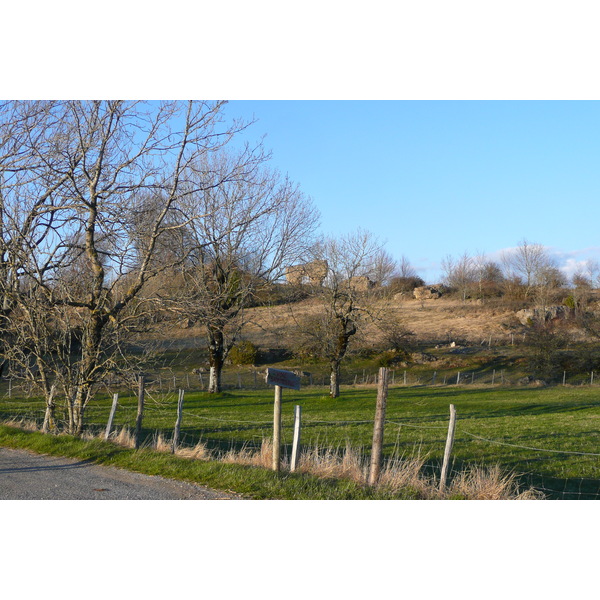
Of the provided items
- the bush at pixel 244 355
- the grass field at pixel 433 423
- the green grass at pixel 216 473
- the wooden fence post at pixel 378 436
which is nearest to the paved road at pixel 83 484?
the green grass at pixel 216 473

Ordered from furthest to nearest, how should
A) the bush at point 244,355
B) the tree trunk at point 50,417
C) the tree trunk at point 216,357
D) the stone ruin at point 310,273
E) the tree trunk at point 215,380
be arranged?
the bush at point 244,355 < the stone ruin at point 310,273 < the tree trunk at point 215,380 < the tree trunk at point 216,357 < the tree trunk at point 50,417

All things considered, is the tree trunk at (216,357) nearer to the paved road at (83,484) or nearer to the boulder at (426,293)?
the paved road at (83,484)

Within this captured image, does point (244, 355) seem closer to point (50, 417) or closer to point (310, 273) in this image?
point (310, 273)

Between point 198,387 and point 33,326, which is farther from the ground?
point 33,326

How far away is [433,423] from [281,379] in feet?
51.4

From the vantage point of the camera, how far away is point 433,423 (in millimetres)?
23453

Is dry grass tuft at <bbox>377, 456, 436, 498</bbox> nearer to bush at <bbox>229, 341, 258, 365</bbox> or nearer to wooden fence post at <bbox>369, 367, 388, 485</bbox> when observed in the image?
wooden fence post at <bbox>369, 367, 388, 485</bbox>

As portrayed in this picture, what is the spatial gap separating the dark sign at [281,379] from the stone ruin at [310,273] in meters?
26.1

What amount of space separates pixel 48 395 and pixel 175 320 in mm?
3464

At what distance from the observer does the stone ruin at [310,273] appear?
3584cm

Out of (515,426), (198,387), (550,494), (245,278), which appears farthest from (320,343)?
(550,494)

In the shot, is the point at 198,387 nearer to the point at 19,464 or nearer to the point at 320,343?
the point at 320,343

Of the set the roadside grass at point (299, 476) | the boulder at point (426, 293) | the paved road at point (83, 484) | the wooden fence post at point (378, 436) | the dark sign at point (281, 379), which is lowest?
the paved road at point (83, 484)

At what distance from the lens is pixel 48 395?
13.5m
